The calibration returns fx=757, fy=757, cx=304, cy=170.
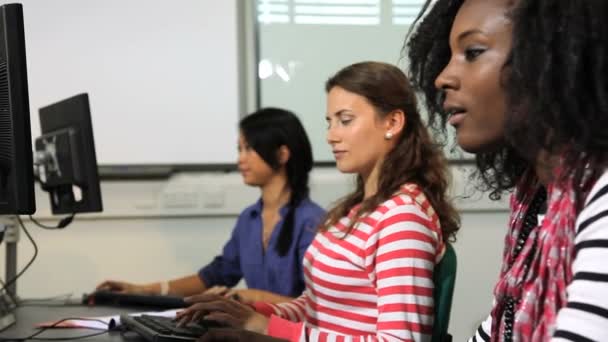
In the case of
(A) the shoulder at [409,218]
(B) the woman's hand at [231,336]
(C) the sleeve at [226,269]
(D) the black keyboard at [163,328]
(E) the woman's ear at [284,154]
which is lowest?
(C) the sleeve at [226,269]

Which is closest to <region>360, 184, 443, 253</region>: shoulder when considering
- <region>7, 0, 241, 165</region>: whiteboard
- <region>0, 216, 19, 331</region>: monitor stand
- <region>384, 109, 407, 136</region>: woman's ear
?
<region>384, 109, 407, 136</region>: woman's ear

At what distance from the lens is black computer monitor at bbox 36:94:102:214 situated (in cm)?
182

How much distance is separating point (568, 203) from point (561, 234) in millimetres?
37

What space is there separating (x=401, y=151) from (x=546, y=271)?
780mm

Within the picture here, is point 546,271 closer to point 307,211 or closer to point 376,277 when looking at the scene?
point 376,277

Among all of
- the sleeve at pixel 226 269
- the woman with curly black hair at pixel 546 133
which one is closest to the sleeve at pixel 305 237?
the sleeve at pixel 226 269

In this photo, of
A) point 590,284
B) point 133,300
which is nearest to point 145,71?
point 133,300

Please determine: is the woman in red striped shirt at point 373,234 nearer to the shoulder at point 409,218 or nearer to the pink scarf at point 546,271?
the shoulder at point 409,218

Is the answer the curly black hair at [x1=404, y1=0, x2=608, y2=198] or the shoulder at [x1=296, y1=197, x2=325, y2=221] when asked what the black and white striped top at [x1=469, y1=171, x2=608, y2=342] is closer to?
the curly black hair at [x1=404, y1=0, x2=608, y2=198]

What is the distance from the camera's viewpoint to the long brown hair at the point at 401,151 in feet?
5.27

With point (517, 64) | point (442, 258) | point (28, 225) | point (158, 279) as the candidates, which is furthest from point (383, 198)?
point (28, 225)

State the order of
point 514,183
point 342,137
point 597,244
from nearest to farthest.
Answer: point 597,244, point 514,183, point 342,137

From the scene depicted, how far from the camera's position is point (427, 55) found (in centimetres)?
130

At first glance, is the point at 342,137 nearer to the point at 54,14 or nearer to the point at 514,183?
the point at 514,183
